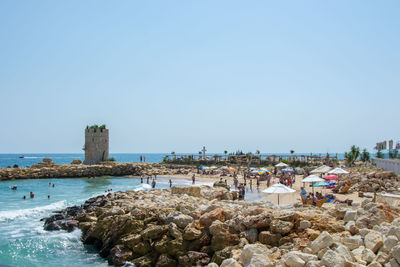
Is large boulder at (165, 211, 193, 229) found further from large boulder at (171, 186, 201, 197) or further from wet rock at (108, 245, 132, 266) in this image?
large boulder at (171, 186, 201, 197)

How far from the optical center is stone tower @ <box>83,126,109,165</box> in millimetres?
50656

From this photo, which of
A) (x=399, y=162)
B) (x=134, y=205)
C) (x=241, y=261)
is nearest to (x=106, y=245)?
(x=134, y=205)

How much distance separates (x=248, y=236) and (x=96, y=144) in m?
44.7

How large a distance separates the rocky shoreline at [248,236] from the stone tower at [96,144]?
37579 mm

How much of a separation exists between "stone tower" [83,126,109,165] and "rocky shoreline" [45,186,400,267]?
37.6m

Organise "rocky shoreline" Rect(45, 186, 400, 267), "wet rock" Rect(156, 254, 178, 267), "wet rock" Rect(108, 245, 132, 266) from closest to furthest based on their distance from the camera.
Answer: "rocky shoreline" Rect(45, 186, 400, 267) → "wet rock" Rect(156, 254, 178, 267) → "wet rock" Rect(108, 245, 132, 266)

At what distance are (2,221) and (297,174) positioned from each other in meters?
29.3

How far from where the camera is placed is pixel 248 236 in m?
10.3

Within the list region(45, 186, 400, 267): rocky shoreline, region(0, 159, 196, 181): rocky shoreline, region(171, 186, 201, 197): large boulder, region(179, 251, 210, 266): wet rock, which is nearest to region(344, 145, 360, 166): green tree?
region(0, 159, 196, 181): rocky shoreline

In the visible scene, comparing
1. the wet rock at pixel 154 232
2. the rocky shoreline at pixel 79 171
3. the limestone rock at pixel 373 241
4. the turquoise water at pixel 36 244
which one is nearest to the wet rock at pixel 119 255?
the turquoise water at pixel 36 244

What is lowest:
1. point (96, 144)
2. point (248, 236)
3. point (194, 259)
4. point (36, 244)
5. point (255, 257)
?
point (36, 244)

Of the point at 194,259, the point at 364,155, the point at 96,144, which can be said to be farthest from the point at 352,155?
the point at 194,259

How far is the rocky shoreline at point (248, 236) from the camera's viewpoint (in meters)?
7.74

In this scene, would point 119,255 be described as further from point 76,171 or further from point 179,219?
point 76,171
